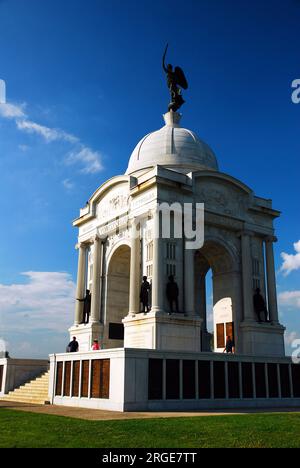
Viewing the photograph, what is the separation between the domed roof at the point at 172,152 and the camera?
34625 millimetres

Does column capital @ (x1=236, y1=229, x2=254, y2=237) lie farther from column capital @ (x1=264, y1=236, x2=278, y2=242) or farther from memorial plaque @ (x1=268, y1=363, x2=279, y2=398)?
memorial plaque @ (x1=268, y1=363, x2=279, y2=398)

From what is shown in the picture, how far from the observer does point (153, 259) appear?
2891 cm

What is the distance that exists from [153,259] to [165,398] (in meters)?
9.76

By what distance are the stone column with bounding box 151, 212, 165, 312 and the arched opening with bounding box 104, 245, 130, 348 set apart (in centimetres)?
481

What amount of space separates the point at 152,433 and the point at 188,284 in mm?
17459

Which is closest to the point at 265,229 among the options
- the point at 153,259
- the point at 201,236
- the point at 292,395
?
the point at 201,236

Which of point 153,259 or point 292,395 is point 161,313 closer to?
point 153,259

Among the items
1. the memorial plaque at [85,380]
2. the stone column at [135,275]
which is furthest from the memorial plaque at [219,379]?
the stone column at [135,275]

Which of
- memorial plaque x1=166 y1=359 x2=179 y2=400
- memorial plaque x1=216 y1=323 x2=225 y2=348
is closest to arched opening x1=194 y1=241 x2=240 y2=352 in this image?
memorial plaque x1=216 y1=323 x2=225 y2=348

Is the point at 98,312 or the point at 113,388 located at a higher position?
the point at 98,312

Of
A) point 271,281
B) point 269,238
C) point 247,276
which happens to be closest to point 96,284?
point 247,276

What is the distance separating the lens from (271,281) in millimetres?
34062

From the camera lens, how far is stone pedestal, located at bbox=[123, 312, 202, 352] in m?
27.1

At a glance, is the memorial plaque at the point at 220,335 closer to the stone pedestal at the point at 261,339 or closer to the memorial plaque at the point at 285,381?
the stone pedestal at the point at 261,339
